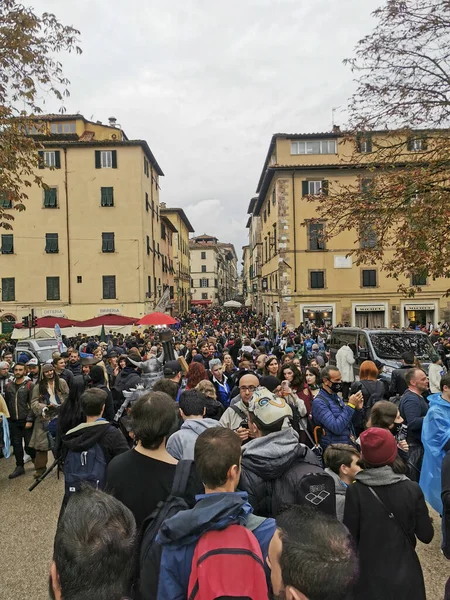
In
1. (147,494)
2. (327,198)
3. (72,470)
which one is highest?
(327,198)

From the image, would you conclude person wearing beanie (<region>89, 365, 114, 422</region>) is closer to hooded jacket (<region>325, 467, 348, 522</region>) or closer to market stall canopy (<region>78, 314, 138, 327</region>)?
hooded jacket (<region>325, 467, 348, 522</region>)

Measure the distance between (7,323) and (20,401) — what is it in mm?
27952

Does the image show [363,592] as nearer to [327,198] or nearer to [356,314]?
[327,198]

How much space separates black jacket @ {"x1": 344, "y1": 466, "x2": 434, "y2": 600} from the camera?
2.41 metres

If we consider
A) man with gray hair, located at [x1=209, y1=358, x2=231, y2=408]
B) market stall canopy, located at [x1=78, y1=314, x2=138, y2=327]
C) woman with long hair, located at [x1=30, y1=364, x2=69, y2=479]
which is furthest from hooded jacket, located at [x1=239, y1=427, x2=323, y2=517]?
market stall canopy, located at [x1=78, y1=314, x2=138, y2=327]

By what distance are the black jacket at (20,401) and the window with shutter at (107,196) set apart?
90.8ft

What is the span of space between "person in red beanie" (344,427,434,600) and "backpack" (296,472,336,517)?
0.76 ft

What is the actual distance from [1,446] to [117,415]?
2126 millimetres

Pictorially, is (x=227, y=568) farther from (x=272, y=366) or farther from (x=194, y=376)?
(x=272, y=366)

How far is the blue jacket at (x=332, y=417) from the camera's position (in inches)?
172

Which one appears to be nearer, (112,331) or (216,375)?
(216,375)

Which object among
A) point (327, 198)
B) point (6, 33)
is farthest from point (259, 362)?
point (6, 33)

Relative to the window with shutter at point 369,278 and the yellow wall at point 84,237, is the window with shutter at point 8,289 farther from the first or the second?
the window with shutter at point 369,278

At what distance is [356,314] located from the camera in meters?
31.9
